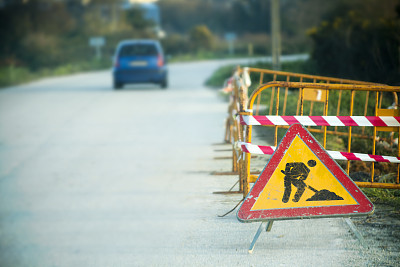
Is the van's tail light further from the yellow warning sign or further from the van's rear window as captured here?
the yellow warning sign

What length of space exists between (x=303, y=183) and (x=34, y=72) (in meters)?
38.6

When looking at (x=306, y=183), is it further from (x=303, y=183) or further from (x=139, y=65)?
(x=139, y=65)

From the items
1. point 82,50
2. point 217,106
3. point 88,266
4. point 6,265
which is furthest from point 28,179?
point 82,50

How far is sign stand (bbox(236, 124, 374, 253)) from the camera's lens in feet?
15.2

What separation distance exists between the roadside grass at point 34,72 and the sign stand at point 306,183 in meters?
24.9

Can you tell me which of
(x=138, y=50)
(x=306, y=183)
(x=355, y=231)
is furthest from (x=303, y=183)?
(x=138, y=50)

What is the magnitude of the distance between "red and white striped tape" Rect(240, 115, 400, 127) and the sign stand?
1.67 feet

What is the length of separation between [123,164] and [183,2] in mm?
101627

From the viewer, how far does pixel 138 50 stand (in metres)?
22.4

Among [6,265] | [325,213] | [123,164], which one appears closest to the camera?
[325,213]

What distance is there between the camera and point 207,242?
16.2 ft

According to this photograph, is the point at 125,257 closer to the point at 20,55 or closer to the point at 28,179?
the point at 28,179

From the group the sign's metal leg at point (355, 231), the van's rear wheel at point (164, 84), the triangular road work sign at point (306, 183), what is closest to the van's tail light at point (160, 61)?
the van's rear wheel at point (164, 84)

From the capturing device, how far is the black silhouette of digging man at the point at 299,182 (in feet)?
15.2
